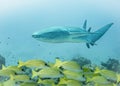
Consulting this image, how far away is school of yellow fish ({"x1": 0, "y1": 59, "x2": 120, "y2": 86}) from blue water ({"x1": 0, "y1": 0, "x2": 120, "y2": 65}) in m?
3.98

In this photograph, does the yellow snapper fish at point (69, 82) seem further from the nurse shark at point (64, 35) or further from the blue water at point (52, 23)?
the blue water at point (52, 23)

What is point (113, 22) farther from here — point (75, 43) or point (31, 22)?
point (31, 22)

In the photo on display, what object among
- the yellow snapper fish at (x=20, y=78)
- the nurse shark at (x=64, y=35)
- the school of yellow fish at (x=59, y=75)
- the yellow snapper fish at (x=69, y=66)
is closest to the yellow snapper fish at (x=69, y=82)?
the school of yellow fish at (x=59, y=75)

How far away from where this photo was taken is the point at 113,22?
6.95 metres

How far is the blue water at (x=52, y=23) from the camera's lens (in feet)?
22.7

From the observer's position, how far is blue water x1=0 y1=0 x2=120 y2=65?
22.7ft

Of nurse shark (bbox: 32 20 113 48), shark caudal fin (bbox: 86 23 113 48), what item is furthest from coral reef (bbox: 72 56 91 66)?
nurse shark (bbox: 32 20 113 48)

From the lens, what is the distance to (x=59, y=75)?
9.17ft

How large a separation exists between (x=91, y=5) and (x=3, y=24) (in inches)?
68.2

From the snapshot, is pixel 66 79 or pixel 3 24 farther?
pixel 3 24

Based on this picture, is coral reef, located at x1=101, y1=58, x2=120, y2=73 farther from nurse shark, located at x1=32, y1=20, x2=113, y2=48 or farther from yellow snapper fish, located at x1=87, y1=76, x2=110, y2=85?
yellow snapper fish, located at x1=87, y1=76, x2=110, y2=85

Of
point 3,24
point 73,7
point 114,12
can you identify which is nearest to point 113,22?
point 114,12

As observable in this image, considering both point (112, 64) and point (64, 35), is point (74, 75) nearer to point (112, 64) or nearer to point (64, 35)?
point (64, 35)

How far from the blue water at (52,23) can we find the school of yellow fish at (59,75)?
13.1ft
